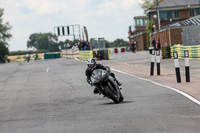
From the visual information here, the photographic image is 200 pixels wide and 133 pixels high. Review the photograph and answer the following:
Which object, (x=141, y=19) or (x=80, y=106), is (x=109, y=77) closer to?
(x=80, y=106)

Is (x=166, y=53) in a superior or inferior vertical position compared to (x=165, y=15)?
inferior

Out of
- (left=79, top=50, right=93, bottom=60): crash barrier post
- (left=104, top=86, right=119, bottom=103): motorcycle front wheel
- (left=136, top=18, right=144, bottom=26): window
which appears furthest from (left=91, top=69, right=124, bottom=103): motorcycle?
(left=136, top=18, right=144, bottom=26): window

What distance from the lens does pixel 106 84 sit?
11.6 meters

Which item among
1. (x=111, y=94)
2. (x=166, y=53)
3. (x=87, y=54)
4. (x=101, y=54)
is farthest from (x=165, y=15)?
(x=111, y=94)

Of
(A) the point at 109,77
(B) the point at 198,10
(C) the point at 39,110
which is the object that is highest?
(B) the point at 198,10

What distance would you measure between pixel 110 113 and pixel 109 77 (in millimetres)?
2160

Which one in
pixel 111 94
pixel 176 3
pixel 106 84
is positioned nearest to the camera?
pixel 111 94

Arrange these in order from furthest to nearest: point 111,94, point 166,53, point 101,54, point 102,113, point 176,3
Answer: point 176,3 < point 101,54 < point 166,53 < point 111,94 < point 102,113

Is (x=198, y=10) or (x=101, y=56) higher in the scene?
(x=198, y=10)

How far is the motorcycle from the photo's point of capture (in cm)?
1145

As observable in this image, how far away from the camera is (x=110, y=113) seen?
9.61 m

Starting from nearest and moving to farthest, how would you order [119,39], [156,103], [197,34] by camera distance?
[156,103], [197,34], [119,39]

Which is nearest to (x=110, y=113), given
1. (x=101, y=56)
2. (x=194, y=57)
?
(x=194, y=57)

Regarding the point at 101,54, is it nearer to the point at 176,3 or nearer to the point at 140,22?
the point at 176,3
